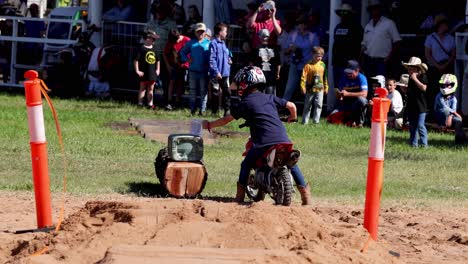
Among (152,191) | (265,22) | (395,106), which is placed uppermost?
(265,22)

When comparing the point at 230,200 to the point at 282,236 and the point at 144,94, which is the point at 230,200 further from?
the point at 144,94

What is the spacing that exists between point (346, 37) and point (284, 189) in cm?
1172

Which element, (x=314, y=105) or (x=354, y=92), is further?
(x=314, y=105)

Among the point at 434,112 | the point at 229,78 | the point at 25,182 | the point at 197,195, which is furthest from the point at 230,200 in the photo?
the point at 229,78

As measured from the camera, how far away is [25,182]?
14266mm

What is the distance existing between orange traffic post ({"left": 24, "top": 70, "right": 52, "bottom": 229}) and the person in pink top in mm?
14160

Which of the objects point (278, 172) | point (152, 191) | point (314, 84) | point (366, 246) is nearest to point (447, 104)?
point (314, 84)

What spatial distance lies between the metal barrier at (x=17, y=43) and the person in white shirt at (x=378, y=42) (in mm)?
8471

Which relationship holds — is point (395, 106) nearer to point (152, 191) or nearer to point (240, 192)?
point (152, 191)

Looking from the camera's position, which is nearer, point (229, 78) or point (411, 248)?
point (411, 248)

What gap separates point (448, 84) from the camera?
2073 centimetres

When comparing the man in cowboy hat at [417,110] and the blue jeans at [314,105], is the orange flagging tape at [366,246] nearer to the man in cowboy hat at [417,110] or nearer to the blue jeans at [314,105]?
the man in cowboy hat at [417,110]

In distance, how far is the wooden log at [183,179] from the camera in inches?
522

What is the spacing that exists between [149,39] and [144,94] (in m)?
1.26
